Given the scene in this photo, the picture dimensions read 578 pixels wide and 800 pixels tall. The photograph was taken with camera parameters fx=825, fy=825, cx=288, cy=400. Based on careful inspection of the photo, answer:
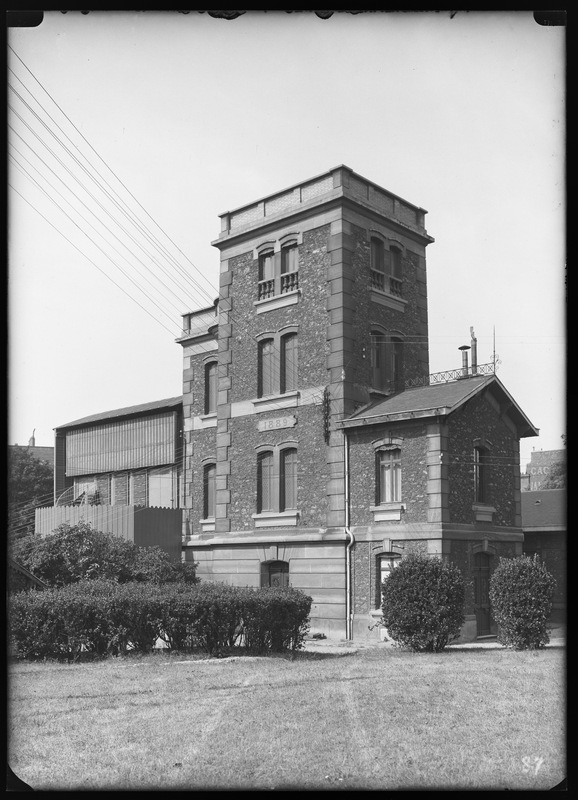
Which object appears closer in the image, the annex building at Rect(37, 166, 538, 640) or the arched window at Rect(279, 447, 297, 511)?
the annex building at Rect(37, 166, 538, 640)

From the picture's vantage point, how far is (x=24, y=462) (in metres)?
48.3

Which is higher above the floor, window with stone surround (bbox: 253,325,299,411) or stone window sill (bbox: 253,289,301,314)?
stone window sill (bbox: 253,289,301,314)

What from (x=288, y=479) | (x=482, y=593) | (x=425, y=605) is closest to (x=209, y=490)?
(x=288, y=479)

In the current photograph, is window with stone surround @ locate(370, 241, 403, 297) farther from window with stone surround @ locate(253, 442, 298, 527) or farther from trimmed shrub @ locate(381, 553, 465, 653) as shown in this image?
trimmed shrub @ locate(381, 553, 465, 653)

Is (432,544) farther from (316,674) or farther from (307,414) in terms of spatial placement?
(316,674)

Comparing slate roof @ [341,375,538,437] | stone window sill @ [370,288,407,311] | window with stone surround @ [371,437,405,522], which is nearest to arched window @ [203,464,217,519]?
slate roof @ [341,375,538,437]

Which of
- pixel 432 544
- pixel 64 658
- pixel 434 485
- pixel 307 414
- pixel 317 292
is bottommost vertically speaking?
pixel 64 658

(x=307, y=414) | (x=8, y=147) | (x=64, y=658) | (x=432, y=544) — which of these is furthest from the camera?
(x=307, y=414)

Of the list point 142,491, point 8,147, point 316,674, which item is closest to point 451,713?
point 316,674

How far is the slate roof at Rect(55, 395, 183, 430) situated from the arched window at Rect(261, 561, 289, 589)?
8.20m

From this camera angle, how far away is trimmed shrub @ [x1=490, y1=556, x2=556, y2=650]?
19.4m

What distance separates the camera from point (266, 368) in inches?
1061

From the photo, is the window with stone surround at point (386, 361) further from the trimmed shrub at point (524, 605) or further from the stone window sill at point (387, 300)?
the trimmed shrub at point (524, 605)
